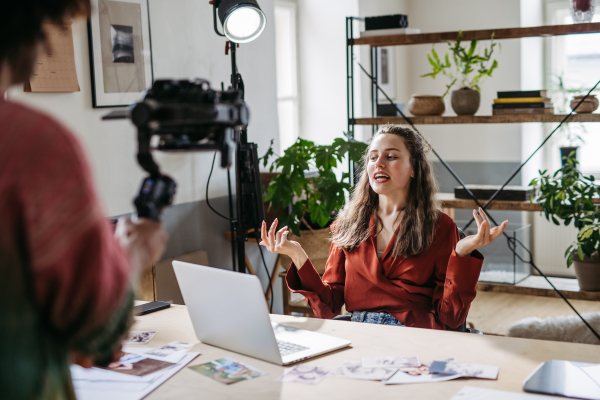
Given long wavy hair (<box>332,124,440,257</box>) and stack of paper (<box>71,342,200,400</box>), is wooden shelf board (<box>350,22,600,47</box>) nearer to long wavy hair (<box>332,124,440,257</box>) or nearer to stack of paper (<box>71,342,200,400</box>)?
long wavy hair (<box>332,124,440,257</box>)

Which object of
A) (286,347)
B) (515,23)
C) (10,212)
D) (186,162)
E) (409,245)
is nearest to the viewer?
(10,212)

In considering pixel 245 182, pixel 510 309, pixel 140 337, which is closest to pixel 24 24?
pixel 140 337

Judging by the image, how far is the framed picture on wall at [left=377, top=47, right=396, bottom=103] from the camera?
14.9 ft

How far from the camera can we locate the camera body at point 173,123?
70 centimetres

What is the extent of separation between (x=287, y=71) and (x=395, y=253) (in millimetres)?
2541

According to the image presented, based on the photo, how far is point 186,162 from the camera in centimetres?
Result: 309

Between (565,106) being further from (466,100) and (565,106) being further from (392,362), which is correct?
(392,362)

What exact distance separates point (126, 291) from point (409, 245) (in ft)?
4.74

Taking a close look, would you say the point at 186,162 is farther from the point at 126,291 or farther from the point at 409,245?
the point at 126,291

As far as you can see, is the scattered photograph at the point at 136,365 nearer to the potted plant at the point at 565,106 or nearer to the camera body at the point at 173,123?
the camera body at the point at 173,123

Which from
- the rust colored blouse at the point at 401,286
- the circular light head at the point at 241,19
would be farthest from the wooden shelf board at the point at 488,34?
the rust colored blouse at the point at 401,286

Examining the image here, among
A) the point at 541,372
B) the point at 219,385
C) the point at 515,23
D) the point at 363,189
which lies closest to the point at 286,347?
the point at 219,385

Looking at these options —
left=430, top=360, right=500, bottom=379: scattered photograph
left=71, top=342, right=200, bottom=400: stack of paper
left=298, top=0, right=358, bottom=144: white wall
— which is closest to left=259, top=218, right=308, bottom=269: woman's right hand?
left=71, top=342, right=200, bottom=400: stack of paper

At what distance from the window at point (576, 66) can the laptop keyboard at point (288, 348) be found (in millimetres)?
3773
